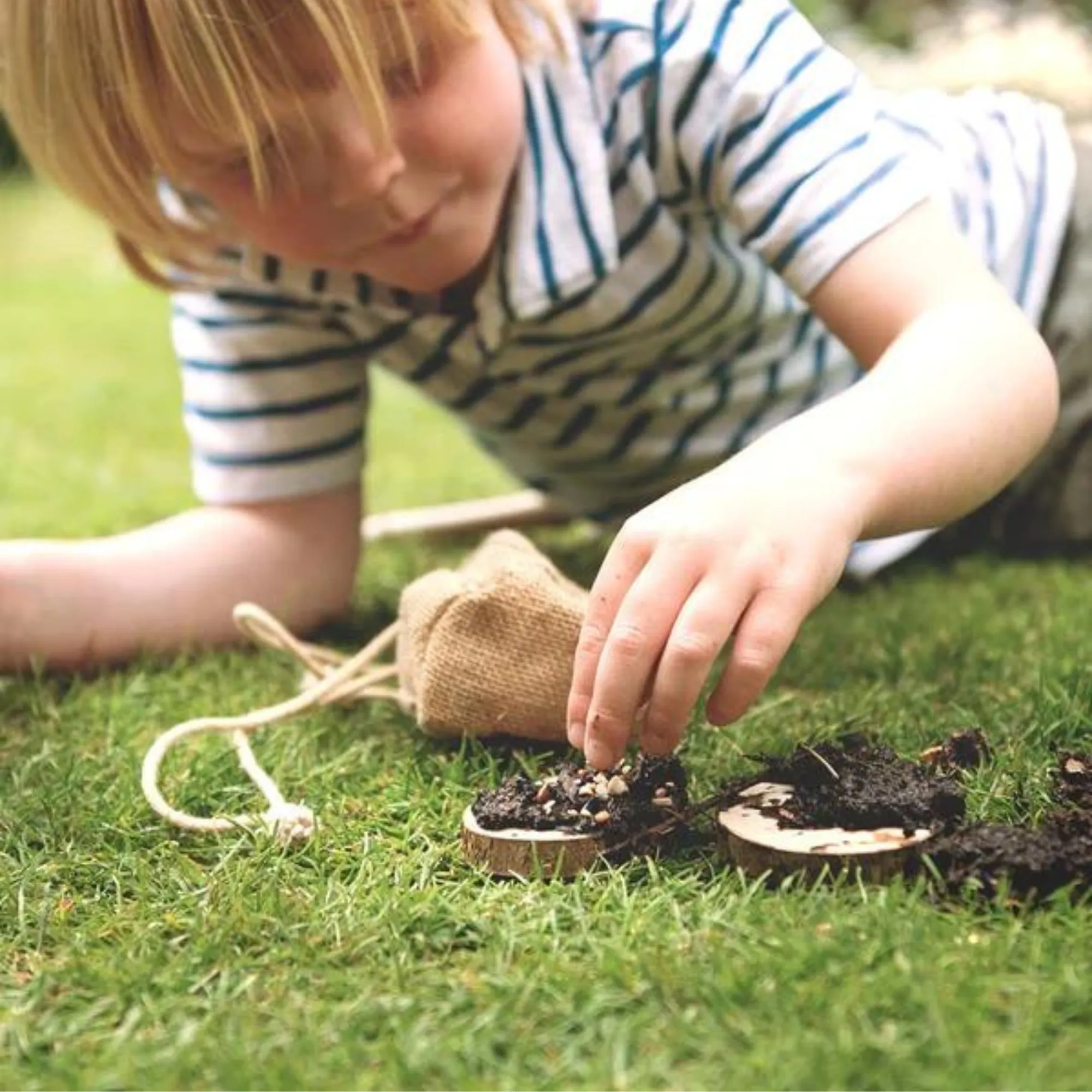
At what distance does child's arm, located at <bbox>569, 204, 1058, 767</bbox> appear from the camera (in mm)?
897

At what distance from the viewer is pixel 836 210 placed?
48.9 inches

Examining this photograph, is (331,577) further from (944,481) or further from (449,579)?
(944,481)

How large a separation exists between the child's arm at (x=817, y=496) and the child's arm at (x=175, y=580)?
0.60m

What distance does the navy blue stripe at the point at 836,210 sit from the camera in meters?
1.24

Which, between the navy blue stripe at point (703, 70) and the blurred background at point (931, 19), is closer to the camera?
the navy blue stripe at point (703, 70)

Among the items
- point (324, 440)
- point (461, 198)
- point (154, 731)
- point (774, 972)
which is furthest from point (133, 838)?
point (324, 440)

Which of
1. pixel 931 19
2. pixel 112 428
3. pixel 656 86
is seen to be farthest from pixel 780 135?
pixel 931 19

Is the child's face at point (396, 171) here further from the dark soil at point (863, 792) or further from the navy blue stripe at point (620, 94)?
the dark soil at point (863, 792)

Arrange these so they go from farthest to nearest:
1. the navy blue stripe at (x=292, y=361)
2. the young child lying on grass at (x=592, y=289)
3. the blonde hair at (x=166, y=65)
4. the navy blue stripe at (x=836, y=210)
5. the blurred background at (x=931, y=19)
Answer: the blurred background at (x=931, y=19) < the navy blue stripe at (x=292, y=361) < the navy blue stripe at (x=836, y=210) < the blonde hair at (x=166, y=65) < the young child lying on grass at (x=592, y=289)

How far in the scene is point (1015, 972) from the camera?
0.77 meters

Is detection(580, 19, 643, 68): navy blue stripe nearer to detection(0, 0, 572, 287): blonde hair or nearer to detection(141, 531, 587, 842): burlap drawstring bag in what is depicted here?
detection(0, 0, 572, 287): blonde hair

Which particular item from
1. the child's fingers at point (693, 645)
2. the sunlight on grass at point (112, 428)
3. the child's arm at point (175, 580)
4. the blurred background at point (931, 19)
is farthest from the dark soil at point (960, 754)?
the blurred background at point (931, 19)

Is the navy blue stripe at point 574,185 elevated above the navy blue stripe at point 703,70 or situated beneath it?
situated beneath

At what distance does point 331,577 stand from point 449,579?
0.42 metres
